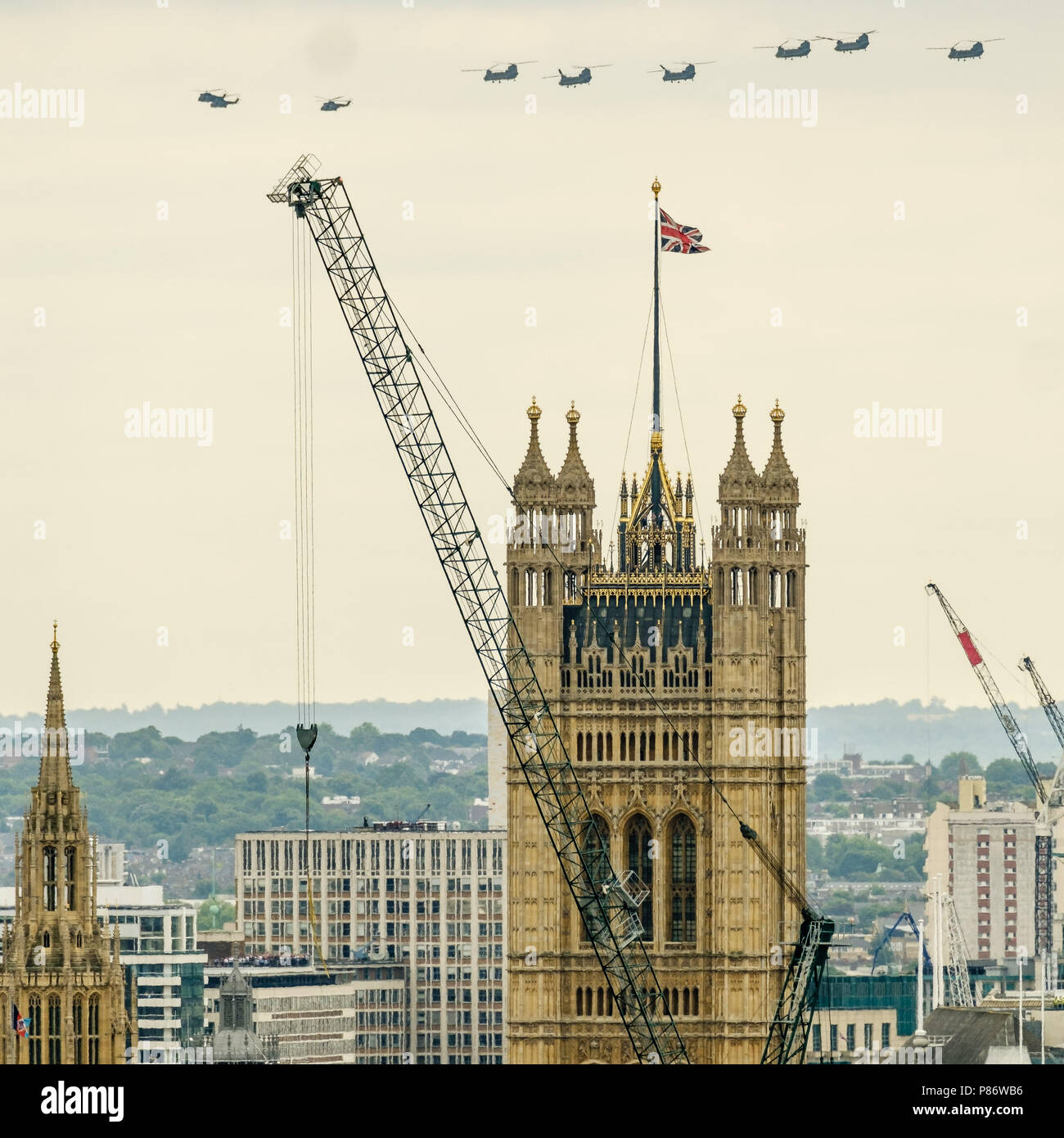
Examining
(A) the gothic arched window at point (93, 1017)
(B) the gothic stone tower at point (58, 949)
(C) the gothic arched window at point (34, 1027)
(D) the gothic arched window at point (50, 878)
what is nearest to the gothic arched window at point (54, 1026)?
(B) the gothic stone tower at point (58, 949)

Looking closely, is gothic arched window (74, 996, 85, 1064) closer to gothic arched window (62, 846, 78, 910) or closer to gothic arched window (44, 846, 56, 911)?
gothic arched window (44, 846, 56, 911)

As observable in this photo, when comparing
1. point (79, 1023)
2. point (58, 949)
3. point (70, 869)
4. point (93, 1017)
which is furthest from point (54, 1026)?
point (70, 869)

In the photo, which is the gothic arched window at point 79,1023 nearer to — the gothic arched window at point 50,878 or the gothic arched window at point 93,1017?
the gothic arched window at point 93,1017

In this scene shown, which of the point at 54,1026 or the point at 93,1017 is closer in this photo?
the point at 93,1017

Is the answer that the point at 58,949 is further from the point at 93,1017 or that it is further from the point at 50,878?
the point at 50,878

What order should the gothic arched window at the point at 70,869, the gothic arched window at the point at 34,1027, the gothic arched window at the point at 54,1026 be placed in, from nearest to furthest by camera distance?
the gothic arched window at the point at 34,1027, the gothic arched window at the point at 54,1026, the gothic arched window at the point at 70,869

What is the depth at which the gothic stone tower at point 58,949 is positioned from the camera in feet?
589

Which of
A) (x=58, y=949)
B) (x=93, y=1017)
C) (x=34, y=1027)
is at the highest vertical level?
(x=58, y=949)

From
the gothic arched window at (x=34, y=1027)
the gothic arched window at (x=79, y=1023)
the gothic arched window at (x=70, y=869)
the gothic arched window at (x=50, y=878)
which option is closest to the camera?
the gothic arched window at (x=79, y=1023)

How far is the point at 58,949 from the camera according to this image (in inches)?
7126

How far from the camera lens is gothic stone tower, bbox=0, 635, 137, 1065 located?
17962 cm

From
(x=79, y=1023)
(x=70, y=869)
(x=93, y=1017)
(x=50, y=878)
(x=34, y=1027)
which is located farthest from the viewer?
(x=70, y=869)
